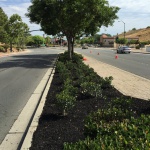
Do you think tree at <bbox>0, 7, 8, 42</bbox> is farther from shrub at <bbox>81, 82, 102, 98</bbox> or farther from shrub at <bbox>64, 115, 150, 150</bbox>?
shrub at <bbox>64, 115, 150, 150</bbox>

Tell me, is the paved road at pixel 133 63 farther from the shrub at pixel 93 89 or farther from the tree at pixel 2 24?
the tree at pixel 2 24

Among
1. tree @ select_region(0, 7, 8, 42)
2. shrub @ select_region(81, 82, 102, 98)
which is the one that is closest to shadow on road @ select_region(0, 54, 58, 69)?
shrub @ select_region(81, 82, 102, 98)

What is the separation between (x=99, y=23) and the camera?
101ft

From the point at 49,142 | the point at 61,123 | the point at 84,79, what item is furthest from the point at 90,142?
the point at 84,79

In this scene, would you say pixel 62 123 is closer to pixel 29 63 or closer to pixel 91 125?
pixel 91 125

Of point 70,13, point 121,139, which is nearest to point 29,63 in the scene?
point 70,13

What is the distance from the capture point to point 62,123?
6.25 metres

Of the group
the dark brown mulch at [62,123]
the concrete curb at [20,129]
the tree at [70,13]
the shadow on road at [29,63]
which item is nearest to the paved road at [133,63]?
the tree at [70,13]

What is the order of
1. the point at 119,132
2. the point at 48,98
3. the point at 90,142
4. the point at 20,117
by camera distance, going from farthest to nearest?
the point at 48,98 < the point at 20,117 < the point at 119,132 < the point at 90,142

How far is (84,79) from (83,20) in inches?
657

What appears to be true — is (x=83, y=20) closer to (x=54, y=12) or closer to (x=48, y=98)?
(x=54, y=12)

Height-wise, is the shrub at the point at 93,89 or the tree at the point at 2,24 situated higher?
the tree at the point at 2,24

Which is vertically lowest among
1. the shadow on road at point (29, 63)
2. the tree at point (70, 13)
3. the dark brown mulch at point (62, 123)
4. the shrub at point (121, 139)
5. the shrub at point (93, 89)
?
the shadow on road at point (29, 63)

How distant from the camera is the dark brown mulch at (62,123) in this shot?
203 inches
